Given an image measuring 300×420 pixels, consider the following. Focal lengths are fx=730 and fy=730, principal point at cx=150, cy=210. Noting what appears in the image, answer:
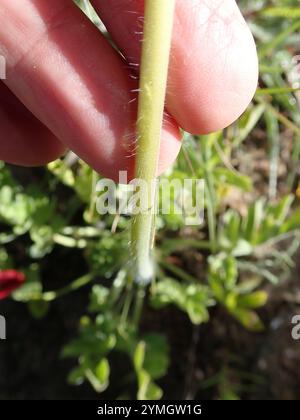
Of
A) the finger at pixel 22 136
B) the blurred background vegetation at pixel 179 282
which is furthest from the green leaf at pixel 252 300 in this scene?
the finger at pixel 22 136

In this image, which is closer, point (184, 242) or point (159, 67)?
point (159, 67)

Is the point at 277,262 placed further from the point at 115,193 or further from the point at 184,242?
the point at 115,193

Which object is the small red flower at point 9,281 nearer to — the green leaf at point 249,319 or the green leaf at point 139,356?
the green leaf at point 139,356

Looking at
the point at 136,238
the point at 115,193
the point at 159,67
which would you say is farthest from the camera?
the point at 115,193

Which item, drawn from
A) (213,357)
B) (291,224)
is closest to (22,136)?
(291,224)

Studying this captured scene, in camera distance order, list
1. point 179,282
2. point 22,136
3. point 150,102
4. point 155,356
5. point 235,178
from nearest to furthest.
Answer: point 150,102, point 22,136, point 235,178, point 155,356, point 179,282

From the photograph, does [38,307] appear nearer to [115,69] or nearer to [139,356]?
[139,356]
